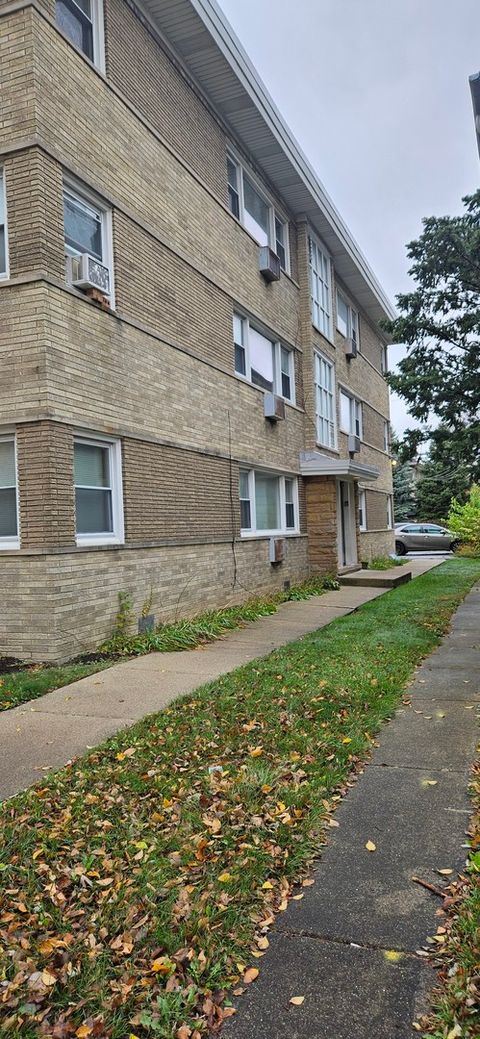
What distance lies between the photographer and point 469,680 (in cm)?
682

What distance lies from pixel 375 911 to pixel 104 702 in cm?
359

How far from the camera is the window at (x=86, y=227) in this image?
8.54 m

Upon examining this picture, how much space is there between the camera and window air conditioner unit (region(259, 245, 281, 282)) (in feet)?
47.8

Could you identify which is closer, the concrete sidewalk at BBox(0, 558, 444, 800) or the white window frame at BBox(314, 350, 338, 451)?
the concrete sidewalk at BBox(0, 558, 444, 800)

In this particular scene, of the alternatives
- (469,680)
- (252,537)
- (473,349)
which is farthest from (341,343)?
(469,680)

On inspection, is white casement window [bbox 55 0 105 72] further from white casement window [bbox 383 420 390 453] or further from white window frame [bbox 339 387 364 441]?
white casement window [bbox 383 420 390 453]

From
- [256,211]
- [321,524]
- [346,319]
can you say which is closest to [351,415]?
[346,319]

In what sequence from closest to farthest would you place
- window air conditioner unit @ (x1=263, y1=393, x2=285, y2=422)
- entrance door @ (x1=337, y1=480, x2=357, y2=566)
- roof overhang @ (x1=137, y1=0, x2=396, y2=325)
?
roof overhang @ (x1=137, y1=0, x2=396, y2=325) → window air conditioner unit @ (x1=263, y1=393, x2=285, y2=422) → entrance door @ (x1=337, y1=480, x2=357, y2=566)

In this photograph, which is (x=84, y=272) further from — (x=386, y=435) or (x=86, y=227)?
(x=386, y=435)

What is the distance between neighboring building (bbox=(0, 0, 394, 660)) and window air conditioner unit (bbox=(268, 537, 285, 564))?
6 cm

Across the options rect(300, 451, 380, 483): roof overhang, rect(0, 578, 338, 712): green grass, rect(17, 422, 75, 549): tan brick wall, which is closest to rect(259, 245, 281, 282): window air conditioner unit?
rect(300, 451, 380, 483): roof overhang

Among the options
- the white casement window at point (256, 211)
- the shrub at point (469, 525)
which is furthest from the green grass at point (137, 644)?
the shrub at point (469, 525)

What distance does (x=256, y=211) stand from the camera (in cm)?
1498

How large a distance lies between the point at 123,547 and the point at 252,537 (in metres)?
4.81
